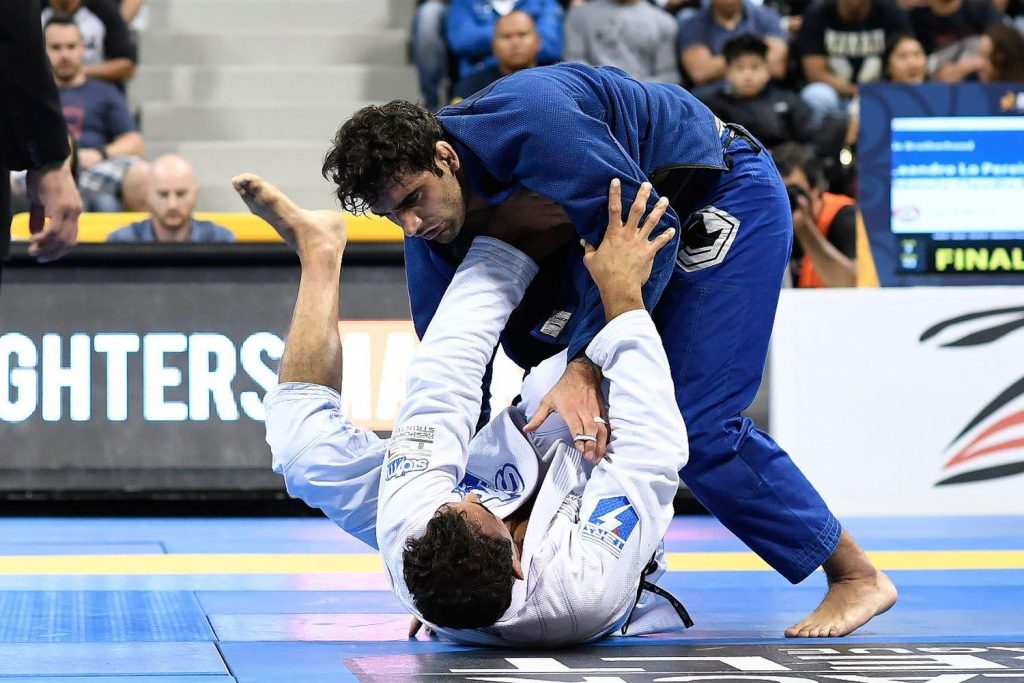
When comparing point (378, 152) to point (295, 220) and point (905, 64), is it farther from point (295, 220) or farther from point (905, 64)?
point (905, 64)

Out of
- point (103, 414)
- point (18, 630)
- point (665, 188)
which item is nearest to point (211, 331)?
point (103, 414)

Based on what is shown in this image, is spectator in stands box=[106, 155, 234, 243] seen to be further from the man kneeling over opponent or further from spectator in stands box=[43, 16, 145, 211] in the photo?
the man kneeling over opponent

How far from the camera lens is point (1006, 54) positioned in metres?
7.11

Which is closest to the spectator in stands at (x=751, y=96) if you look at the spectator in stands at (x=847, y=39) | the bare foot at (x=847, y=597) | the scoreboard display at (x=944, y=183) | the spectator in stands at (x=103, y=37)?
the spectator in stands at (x=847, y=39)

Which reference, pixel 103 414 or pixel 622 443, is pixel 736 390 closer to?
pixel 622 443

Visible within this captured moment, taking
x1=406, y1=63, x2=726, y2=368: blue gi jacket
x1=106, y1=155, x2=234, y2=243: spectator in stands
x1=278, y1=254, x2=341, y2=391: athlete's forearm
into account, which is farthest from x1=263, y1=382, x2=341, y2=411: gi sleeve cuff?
x1=106, y1=155, x2=234, y2=243: spectator in stands

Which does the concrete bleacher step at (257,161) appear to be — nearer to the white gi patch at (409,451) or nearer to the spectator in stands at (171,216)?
the spectator in stands at (171,216)

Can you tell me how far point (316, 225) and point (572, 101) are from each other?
1017 millimetres

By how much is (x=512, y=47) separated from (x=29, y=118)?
17.9ft

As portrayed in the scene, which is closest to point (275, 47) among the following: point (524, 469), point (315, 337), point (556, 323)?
point (315, 337)

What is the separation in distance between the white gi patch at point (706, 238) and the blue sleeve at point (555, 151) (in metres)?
0.30

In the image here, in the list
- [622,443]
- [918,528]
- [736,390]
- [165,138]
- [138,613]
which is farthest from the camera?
[165,138]

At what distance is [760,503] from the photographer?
3.26 m

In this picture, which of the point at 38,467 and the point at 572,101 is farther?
the point at 38,467
